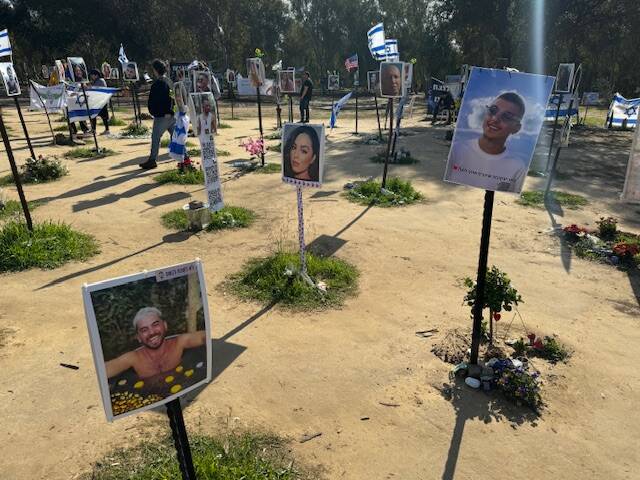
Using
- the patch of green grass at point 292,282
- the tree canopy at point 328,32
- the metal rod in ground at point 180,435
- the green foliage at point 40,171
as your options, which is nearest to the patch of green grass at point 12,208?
the green foliage at point 40,171

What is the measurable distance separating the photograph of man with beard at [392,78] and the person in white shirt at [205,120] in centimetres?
396

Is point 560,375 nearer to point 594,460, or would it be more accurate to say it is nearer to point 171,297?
point 594,460

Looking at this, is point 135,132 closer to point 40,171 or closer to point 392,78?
point 40,171

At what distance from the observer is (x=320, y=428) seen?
11.5 ft


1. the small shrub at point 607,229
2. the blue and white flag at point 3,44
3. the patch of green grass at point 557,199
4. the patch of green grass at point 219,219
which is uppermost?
the blue and white flag at point 3,44

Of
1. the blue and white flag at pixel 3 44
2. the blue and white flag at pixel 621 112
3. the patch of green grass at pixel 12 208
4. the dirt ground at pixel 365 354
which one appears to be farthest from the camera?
the blue and white flag at pixel 621 112

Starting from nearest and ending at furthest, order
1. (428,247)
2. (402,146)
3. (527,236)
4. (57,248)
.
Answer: (57,248), (428,247), (527,236), (402,146)

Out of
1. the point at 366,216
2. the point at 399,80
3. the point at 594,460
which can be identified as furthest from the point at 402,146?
the point at 594,460

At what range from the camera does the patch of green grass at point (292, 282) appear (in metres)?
5.36

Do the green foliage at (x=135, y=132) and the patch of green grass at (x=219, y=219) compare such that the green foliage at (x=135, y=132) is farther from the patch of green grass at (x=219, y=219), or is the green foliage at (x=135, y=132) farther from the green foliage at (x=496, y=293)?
the green foliage at (x=496, y=293)

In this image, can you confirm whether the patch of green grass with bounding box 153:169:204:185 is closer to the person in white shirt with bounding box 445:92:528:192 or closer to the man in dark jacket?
the man in dark jacket

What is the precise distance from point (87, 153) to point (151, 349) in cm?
1285

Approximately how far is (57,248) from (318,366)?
14.2 ft

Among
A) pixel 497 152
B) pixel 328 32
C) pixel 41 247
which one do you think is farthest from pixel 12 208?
pixel 328 32
